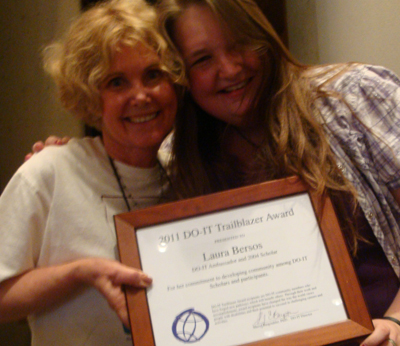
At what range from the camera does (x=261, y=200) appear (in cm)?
80

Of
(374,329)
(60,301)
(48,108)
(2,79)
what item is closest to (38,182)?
(60,301)

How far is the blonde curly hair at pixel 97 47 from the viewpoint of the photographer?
905 mm

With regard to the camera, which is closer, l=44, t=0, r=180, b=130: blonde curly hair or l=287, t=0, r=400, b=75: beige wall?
l=44, t=0, r=180, b=130: blonde curly hair

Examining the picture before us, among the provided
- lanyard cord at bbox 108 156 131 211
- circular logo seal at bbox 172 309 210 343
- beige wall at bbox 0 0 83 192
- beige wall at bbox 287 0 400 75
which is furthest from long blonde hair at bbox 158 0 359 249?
beige wall at bbox 0 0 83 192

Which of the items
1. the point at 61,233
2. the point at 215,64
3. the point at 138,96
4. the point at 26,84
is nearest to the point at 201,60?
the point at 215,64

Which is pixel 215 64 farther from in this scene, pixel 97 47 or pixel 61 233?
pixel 61 233

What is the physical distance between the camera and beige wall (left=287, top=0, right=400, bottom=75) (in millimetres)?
1340

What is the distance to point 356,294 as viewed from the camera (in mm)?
721

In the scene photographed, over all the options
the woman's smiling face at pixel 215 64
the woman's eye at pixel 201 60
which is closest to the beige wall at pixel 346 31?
the woman's smiling face at pixel 215 64

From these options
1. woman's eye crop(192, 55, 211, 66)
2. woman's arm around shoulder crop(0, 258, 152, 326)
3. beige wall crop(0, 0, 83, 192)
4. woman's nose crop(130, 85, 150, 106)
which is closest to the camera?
woman's arm around shoulder crop(0, 258, 152, 326)

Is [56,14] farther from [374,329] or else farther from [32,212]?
[374,329]

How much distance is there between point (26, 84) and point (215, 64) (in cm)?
114

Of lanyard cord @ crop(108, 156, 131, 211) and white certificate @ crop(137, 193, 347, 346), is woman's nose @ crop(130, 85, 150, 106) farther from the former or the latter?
white certificate @ crop(137, 193, 347, 346)
